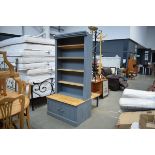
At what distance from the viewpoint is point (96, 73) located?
385cm

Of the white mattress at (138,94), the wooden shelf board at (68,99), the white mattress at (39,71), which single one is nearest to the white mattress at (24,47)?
the white mattress at (39,71)

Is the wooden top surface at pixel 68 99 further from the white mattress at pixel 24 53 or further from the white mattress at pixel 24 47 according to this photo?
the white mattress at pixel 24 47

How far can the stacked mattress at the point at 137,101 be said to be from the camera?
223 cm

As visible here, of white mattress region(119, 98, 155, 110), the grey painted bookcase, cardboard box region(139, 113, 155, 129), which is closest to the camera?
cardboard box region(139, 113, 155, 129)

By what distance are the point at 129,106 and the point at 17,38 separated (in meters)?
2.25

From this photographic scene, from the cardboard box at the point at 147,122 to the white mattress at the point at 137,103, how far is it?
58 cm

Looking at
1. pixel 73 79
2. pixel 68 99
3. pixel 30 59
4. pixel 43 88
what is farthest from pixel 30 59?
pixel 68 99

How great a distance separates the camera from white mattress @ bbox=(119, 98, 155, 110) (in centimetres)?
221

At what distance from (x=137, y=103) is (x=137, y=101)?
0.03 metres

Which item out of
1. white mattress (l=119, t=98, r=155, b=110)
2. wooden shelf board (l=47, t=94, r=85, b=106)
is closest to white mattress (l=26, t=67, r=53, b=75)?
wooden shelf board (l=47, t=94, r=85, b=106)

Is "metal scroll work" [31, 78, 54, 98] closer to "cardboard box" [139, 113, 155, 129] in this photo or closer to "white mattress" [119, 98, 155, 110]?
"white mattress" [119, 98, 155, 110]

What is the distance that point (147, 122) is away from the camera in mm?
1611

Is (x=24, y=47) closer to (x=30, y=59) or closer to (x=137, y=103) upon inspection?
(x=30, y=59)
